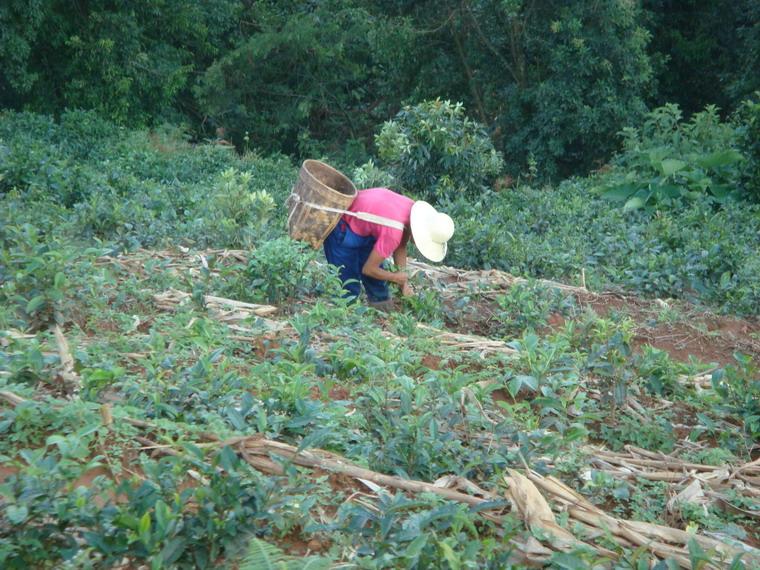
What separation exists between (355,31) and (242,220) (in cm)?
1170

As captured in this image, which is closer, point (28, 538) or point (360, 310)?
point (28, 538)

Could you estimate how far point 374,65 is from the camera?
20.5 metres

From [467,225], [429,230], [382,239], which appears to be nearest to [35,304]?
[382,239]

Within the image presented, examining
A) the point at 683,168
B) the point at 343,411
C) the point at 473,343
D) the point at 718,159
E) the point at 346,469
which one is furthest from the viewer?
the point at 718,159

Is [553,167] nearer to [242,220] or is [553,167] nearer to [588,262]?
[588,262]

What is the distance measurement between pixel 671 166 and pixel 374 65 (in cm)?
941

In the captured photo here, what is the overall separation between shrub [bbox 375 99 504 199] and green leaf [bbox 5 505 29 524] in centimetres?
920

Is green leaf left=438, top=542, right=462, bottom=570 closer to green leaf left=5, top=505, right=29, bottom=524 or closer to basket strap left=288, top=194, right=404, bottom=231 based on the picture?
green leaf left=5, top=505, right=29, bottom=524

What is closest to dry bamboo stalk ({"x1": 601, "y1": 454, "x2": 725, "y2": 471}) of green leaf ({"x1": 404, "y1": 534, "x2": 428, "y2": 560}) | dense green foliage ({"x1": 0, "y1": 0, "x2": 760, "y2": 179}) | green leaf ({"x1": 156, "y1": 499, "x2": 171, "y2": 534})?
green leaf ({"x1": 404, "y1": 534, "x2": 428, "y2": 560})

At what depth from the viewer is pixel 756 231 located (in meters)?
10.5

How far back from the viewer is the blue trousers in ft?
23.1

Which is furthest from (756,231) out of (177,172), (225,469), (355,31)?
(355,31)

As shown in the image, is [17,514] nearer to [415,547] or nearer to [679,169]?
[415,547]

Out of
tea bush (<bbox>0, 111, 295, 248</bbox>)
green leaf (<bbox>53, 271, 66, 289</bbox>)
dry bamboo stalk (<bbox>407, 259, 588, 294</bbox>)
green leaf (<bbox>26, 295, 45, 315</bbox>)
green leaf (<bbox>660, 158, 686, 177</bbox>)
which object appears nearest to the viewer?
green leaf (<bbox>26, 295, 45, 315</bbox>)
